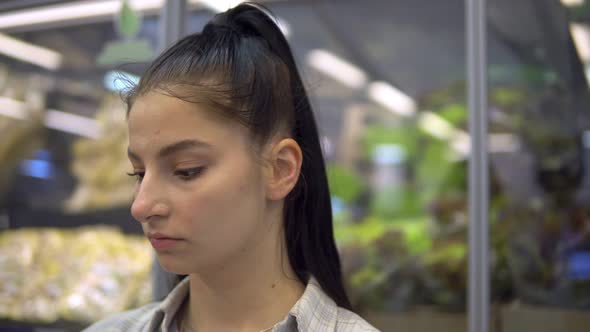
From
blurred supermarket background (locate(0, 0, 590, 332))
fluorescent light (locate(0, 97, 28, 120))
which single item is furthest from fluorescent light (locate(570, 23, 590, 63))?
fluorescent light (locate(0, 97, 28, 120))

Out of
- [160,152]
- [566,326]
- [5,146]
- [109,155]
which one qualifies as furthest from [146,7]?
[566,326]

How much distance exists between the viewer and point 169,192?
1001 mm

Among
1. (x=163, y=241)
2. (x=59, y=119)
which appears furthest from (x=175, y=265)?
(x=59, y=119)

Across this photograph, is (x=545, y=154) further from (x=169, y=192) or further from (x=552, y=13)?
(x=169, y=192)

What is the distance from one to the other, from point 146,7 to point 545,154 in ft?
4.53

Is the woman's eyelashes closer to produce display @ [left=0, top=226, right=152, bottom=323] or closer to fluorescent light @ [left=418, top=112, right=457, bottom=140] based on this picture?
produce display @ [left=0, top=226, right=152, bottom=323]

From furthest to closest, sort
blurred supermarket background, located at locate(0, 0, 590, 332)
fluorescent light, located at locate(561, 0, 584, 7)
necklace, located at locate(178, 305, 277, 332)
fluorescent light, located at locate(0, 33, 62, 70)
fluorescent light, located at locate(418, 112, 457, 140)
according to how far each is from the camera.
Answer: fluorescent light, located at locate(418, 112, 457, 140) → fluorescent light, located at locate(0, 33, 62, 70) → blurred supermarket background, located at locate(0, 0, 590, 332) → fluorescent light, located at locate(561, 0, 584, 7) → necklace, located at locate(178, 305, 277, 332)

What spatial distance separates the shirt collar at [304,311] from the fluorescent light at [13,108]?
1.82 m

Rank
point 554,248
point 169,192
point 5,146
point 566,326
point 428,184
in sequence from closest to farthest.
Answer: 1. point 169,192
2. point 566,326
3. point 554,248
4. point 5,146
5. point 428,184

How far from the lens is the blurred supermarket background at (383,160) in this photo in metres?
2.30

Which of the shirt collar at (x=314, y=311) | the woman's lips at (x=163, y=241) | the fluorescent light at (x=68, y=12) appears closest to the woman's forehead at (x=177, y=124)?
the woman's lips at (x=163, y=241)

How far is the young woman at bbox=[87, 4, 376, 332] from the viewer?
1.01m

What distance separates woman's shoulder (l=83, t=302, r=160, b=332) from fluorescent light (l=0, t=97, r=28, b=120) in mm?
→ 1749

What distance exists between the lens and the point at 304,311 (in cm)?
107
